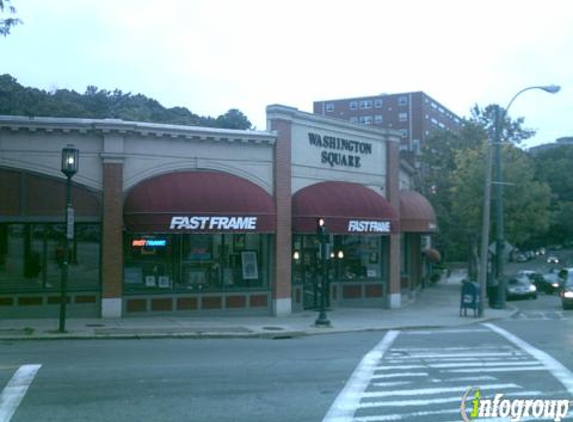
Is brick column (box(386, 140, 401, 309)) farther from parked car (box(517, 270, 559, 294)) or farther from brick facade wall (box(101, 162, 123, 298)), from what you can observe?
parked car (box(517, 270, 559, 294))

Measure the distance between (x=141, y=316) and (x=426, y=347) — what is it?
30.1 ft

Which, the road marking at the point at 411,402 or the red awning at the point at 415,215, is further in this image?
the red awning at the point at 415,215

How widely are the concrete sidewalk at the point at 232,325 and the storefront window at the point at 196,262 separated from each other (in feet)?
3.47

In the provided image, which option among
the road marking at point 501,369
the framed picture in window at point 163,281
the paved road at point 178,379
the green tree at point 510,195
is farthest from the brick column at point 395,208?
the road marking at point 501,369

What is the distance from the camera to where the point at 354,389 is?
409 inches

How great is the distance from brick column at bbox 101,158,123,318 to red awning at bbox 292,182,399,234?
5996 mm

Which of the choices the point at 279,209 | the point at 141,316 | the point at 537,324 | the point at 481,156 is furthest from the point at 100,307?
the point at 481,156

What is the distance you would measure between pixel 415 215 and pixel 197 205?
12.2 metres

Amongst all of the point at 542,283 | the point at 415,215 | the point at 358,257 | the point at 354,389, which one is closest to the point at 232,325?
the point at 358,257

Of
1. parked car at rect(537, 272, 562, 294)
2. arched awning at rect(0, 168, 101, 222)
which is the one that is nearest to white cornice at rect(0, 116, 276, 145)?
arched awning at rect(0, 168, 101, 222)

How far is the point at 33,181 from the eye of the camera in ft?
64.6

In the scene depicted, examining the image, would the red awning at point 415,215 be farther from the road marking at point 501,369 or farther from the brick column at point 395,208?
the road marking at point 501,369

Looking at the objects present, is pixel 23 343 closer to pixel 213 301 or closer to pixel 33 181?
pixel 33 181

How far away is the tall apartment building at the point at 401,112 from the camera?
90688 mm
